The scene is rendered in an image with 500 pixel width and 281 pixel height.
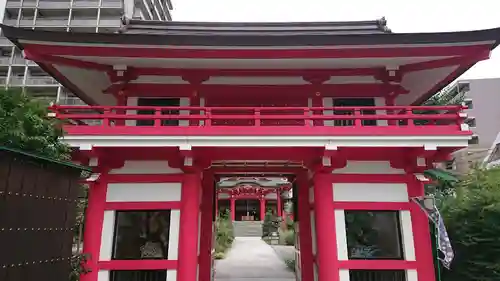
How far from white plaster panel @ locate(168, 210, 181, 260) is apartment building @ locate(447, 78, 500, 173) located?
4698 cm

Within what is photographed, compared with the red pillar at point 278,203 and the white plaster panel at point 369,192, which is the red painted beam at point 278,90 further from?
the red pillar at point 278,203

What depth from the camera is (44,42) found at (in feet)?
26.6

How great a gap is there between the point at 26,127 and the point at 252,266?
13816 millimetres

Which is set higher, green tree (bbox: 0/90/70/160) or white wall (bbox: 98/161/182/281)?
green tree (bbox: 0/90/70/160)

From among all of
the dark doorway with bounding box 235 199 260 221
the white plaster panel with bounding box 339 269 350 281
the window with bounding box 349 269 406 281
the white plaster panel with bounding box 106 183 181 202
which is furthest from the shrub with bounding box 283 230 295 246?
the white plaster panel with bounding box 106 183 181 202

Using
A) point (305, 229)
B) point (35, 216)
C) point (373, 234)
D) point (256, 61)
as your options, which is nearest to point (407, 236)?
point (373, 234)

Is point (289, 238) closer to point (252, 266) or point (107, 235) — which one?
point (252, 266)

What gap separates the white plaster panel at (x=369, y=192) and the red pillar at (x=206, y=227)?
4.26 metres

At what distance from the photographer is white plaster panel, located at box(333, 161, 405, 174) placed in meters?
8.62

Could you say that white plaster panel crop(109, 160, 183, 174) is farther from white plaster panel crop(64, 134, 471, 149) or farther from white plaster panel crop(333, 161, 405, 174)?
white plaster panel crop(333, 161, 405, 174)

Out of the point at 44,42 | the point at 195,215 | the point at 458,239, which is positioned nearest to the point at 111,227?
the point at 195,215

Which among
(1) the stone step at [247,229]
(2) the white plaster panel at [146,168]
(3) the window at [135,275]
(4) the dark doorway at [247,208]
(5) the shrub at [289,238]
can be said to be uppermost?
(4) the dark doorway at [247,208]

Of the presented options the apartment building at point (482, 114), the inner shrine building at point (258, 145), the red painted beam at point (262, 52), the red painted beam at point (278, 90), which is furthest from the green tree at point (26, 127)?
the apartment building at point (482, 114)

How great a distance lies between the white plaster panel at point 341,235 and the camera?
8.14 metres
